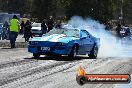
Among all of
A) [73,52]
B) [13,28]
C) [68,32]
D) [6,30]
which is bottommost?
[6,30]

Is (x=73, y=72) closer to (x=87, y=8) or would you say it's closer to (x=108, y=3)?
(x=87, y=8)

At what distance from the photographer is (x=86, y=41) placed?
19.2 metres

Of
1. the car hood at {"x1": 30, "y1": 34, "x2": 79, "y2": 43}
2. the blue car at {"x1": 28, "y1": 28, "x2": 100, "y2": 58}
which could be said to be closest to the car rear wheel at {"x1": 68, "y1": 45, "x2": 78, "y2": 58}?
the blue car at {"x1": 28, "y1": 28, "x2": 100, "y2": 58}

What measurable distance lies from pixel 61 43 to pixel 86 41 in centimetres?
199

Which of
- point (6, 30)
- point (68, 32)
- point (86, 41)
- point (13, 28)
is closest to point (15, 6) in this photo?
point (6, 30)

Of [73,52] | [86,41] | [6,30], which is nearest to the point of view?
[73,52]

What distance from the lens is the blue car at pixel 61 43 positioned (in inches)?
694

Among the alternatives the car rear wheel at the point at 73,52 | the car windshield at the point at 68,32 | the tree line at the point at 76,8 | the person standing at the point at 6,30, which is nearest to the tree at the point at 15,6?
the tree line at the point at 76,8

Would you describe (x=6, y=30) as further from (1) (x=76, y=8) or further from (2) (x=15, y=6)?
(2) (x=15, y=6)

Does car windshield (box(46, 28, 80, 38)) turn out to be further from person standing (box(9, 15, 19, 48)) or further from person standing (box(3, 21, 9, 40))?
person standing (box(3, 21, 9, 40))

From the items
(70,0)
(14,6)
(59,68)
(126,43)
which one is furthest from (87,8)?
(59,68)

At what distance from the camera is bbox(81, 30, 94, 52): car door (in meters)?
19.0

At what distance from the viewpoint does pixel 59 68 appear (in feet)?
46.2

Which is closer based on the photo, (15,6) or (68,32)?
(68,32)
